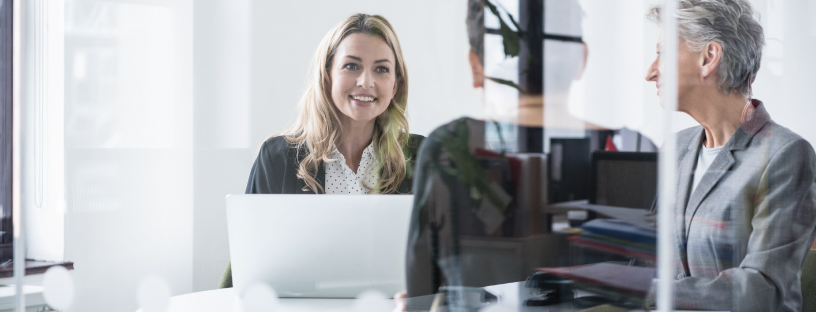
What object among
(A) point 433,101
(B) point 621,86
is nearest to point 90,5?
(A) point 433,101

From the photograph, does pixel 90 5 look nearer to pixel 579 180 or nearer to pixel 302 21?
pixel 302 21

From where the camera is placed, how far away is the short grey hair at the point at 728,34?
4.98 ft

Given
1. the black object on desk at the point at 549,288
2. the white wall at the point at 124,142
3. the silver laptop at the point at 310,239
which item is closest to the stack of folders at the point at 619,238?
the black object on desk at the point at 549,288

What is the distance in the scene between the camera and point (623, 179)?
163 cm

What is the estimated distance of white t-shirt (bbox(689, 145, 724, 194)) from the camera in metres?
1.52

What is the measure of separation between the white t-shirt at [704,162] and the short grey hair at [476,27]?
665 mm

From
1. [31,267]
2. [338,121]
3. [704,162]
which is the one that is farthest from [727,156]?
[31,267]

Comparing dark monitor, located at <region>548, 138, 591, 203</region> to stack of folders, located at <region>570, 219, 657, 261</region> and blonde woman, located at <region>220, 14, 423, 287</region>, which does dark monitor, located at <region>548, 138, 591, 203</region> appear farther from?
blonde woman, located at <region>220, 14, 423, 287</region>

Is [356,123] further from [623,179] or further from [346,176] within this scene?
[623,179]

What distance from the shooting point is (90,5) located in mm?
2230

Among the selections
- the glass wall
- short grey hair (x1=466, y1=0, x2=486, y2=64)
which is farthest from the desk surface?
short grey hair (x1=466, y1=0, x2=486, y2=64)

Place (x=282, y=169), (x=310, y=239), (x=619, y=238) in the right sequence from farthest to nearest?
1. (x=282, y=169)
2. (x=619, y=238)
3. (x=310, y=239)

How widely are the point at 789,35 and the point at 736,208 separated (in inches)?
19.0

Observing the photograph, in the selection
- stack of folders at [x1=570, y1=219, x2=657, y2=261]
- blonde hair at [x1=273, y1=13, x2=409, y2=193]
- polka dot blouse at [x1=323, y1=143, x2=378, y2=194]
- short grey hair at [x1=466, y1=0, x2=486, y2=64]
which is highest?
short grey hair at [x1=466, y1=0, x2=486, y2=64]
